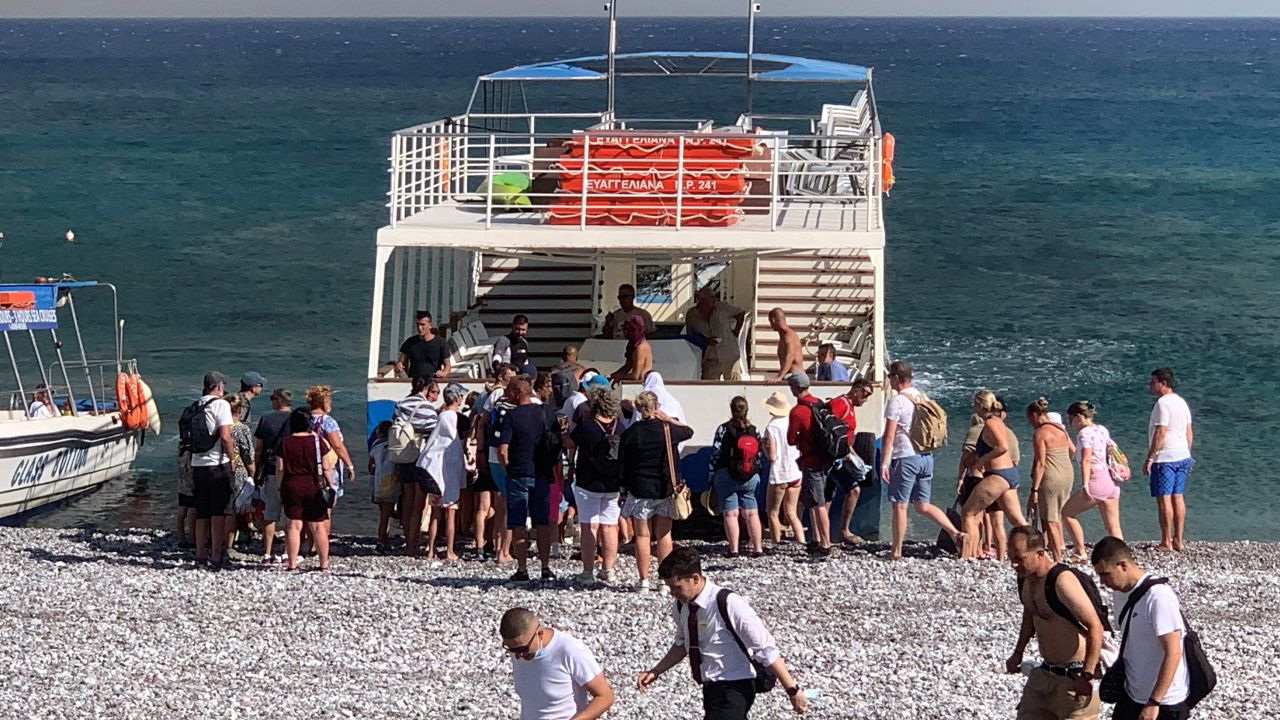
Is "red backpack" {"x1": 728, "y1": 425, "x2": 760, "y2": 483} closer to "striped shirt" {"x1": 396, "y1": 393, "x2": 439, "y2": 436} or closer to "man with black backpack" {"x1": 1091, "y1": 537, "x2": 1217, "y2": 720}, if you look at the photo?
"striped shirt" {"x1": 396, "y1": 393, "x2": 439, "y2": 436}

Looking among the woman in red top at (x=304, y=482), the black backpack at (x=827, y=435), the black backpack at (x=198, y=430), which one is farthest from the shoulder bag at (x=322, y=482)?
the black backpack at (x=827, y=435)

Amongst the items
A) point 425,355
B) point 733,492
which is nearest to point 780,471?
point 733,492

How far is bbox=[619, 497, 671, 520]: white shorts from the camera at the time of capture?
11875mm

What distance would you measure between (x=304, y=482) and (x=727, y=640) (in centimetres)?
566

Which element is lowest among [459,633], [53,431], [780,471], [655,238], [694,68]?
[459,633]

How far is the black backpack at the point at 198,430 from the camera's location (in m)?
12.7

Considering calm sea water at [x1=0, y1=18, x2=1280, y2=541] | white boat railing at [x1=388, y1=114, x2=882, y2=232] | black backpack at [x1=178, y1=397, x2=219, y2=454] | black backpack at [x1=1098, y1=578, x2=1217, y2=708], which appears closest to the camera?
black backpack at [x1=1098, y1=578, x2=1217, y2=708]

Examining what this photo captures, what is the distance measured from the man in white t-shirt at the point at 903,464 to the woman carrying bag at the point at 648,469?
1.82m

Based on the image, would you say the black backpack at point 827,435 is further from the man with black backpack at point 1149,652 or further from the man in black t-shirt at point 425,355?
the man with black backpack at point 1149,652

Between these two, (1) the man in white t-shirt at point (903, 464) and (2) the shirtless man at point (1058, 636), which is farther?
(1) the man in white t-shirt at point (903, 464)

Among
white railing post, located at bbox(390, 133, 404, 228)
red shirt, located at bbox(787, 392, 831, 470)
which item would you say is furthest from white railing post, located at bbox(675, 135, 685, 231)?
red shirt, located at bbox(787, 392, 831, 470)

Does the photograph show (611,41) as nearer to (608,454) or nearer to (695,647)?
(608,454)

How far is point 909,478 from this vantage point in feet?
43.0

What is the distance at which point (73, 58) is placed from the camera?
639ft
